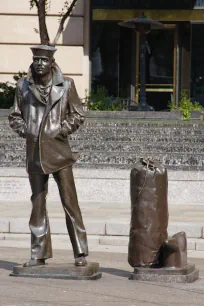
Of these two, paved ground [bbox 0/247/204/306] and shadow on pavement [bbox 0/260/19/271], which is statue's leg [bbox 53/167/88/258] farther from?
shadow on pavement [bbox 0/260/19/271]

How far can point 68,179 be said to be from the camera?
9461 millimetres

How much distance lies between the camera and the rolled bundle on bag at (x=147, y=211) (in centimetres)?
938

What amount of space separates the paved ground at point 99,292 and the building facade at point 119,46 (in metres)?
19.3

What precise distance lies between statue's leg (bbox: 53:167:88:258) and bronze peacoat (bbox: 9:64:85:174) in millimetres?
110

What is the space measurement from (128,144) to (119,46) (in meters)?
11.5

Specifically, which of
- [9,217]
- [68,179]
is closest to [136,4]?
[9,217]

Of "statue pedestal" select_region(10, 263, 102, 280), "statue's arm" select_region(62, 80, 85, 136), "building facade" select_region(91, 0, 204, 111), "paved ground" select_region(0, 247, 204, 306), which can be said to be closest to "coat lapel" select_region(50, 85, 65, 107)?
"statue's arm" select_region(62, 80, 85, 136)

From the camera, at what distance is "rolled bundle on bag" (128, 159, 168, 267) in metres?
9.38

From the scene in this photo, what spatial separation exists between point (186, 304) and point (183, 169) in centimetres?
980

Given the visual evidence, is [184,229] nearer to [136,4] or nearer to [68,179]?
[68,179]

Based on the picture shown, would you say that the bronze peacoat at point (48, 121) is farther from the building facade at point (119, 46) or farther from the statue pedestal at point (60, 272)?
the building facade at point (119, 46)

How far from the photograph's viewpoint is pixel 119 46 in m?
30.5

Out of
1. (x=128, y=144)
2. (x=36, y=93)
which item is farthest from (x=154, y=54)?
(x=36, y=93)

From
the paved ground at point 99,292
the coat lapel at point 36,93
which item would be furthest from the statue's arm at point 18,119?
the paved ground at point 99,292
